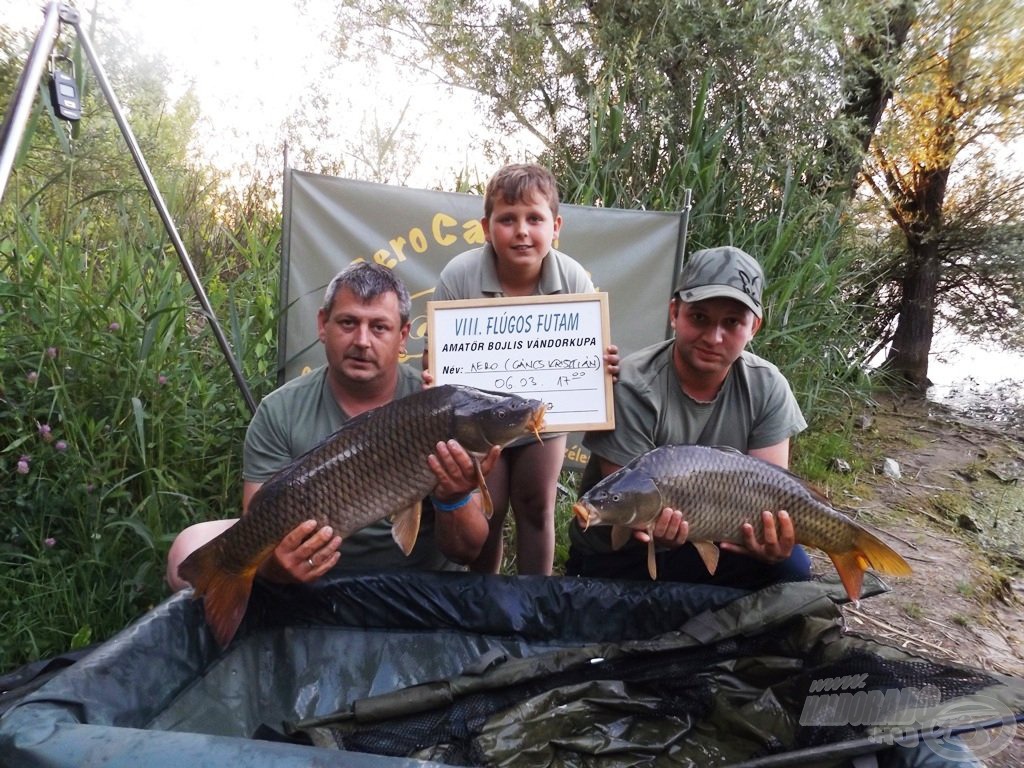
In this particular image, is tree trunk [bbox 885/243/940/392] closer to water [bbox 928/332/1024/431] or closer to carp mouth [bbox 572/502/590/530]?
water [bbox 928/332/1024/431]

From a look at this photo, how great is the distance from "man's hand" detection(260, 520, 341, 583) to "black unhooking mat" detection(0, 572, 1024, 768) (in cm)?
20

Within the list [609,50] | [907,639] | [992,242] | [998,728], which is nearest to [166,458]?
[998,728]

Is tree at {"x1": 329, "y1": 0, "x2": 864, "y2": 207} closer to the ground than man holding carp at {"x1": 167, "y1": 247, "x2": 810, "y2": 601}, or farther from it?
farther from it

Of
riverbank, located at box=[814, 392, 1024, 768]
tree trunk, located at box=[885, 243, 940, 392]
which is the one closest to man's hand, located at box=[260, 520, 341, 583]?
riverbank, located at box=[814, 392, 1024, 768]

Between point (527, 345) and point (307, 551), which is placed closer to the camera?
point (307, 551)

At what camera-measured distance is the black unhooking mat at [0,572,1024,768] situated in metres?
1.24

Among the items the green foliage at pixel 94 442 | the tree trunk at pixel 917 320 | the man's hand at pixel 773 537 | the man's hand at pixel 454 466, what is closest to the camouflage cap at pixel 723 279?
the man's hand at pixel 773 537

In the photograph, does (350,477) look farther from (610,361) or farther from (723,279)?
(723,279)

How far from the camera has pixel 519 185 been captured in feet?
5.77

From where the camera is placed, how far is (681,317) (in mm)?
1628

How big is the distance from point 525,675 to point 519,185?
3.73ft

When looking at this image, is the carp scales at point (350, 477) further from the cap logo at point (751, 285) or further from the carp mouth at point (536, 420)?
the cap logo at point (751, 285)

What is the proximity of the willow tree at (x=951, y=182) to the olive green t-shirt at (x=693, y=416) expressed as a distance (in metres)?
3.74

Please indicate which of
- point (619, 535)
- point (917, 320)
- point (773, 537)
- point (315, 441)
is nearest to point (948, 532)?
point (773, 537)
